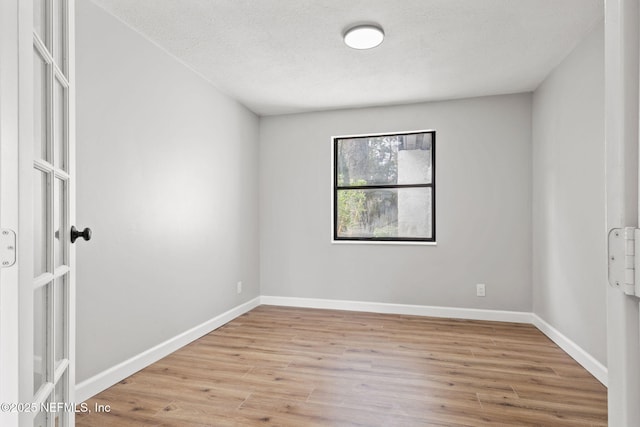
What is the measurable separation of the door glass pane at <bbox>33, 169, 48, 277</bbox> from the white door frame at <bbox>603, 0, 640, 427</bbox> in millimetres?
1206

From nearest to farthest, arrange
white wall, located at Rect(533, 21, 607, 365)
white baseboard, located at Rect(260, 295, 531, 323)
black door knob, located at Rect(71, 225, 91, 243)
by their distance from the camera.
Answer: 1. black door knob, located at Rect(71, 225, 91, 243)
2. white wall, located at Rect(533, 21, 607, 365)
3. white baseboard, located at Rect(260, 295, 531, 323)

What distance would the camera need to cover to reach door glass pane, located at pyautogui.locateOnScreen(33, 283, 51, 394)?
902 millimetres

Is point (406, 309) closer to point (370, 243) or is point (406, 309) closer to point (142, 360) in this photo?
point (370, 243)

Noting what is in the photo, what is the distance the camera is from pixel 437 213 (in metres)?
3.86

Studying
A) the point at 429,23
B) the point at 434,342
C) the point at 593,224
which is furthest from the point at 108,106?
the point at 593,224

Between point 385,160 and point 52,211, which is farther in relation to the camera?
point 385,160

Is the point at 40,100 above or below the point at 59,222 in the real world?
above

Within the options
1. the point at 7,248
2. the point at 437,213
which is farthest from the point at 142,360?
the point at 437,213

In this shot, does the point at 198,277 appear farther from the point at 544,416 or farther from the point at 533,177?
the point at 533,177

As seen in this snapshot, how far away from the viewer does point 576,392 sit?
84.0 inches

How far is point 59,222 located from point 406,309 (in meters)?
3.43

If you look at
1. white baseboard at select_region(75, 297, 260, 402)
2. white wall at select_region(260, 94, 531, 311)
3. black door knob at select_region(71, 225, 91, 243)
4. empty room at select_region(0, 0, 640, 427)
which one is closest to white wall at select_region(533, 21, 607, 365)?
empty room at select_region(0, 0, 640, 427)

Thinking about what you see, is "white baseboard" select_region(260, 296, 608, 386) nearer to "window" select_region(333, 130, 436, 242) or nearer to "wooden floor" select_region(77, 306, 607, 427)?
"wooden floor" select_region(77, 306, 607, 427)

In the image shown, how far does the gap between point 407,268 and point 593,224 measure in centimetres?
182
